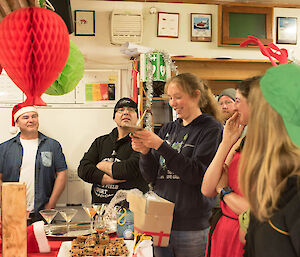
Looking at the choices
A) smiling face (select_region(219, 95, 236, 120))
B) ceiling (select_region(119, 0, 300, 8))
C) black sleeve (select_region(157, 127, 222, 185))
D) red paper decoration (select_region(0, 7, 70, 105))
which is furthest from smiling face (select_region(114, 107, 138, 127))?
red paper decoration (select_region(0, 7, 70, 105))

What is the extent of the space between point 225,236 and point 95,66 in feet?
9.92

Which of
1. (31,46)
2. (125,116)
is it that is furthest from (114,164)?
(31,46)

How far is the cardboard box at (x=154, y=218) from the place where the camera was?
186 centimetres

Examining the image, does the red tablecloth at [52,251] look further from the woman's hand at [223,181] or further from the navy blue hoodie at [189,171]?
the woman's hand at [223,181]

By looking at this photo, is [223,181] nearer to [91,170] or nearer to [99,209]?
[99,209]

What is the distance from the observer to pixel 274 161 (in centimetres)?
101

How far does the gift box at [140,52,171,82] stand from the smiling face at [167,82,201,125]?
155 centimetres

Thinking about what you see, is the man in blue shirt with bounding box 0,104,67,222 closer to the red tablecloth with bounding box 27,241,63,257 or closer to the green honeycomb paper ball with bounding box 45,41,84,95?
the red tablecloth with bounding box 27,241,63,257

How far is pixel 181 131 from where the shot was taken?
2.18m

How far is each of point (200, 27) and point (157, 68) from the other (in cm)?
109

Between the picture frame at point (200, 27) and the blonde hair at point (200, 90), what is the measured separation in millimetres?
2269

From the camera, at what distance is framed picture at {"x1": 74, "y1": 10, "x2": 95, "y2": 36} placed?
13.8 feet

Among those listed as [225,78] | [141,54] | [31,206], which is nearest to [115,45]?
[141,54]

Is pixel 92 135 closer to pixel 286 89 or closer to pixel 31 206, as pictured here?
pixel 31 206
